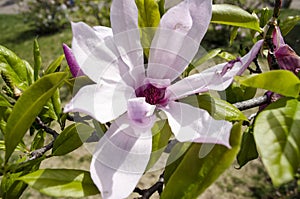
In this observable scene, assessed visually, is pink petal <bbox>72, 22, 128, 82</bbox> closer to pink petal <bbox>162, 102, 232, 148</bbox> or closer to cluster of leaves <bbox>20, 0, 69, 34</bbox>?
pink petal <bbox>162, 102, 232, 148</bbox>

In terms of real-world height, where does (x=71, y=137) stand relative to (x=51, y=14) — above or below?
above

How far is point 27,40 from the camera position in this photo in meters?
7.16

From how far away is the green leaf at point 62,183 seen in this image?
0.51 metres

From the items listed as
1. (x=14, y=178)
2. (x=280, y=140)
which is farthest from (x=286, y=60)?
(x=14, y=178)

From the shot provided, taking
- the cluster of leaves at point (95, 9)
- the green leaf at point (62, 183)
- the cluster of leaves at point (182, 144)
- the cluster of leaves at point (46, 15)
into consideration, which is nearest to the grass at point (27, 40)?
the cluster of leaves at point (46, 15)

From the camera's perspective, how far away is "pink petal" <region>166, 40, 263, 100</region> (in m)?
0.53

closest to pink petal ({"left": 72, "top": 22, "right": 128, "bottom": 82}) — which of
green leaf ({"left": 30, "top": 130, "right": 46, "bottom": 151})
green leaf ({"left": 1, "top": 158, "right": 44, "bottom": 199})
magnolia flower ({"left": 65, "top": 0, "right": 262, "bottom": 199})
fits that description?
magnolia flower ({"left": 65, "top": 0, "right": 262, "bottom": 199})

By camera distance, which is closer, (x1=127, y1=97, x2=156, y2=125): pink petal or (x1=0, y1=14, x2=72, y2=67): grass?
(x1=127, y1=97, x2=156, y2=125): pink petal

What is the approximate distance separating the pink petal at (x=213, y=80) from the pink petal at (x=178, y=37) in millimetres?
31

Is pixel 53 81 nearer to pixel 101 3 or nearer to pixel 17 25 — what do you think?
pixel 101 3

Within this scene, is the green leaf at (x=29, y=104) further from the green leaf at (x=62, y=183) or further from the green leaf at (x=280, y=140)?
the green leaf at (x=280, y=140)

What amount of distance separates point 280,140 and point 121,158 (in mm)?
195

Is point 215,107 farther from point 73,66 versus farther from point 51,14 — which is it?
point 51,14

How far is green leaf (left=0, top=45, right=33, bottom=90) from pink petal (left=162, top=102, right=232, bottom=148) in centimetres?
45
